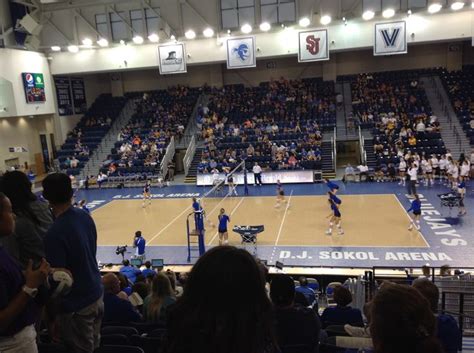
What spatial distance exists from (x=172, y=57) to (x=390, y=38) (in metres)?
13.9

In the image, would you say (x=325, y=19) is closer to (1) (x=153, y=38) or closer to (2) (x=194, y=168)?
(1) (x=153, y=38)

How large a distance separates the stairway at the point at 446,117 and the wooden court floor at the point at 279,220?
8388mm

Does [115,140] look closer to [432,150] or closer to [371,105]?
[371,105]

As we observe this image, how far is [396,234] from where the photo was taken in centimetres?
1589

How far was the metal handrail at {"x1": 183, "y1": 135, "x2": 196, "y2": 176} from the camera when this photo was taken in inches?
1195

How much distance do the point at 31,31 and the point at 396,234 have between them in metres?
29.6

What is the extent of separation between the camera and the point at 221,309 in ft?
6.09

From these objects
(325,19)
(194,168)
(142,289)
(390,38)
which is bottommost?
(194,168)

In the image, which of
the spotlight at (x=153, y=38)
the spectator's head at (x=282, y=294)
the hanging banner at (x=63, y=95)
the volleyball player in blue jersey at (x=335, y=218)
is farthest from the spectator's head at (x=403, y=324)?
the hanging banner at (x=63, y=95)

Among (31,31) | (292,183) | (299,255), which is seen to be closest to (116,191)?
(292,183)

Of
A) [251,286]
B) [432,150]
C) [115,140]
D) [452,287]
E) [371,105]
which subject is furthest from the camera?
[115,140]

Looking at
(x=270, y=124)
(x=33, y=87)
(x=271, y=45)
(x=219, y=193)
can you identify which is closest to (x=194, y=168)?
(x=219, y=193)

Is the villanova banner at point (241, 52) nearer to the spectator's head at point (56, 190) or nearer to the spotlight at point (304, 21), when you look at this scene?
the spotlight at point (304, 21)

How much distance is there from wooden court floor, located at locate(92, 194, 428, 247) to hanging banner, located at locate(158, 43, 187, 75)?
9.94 metres
